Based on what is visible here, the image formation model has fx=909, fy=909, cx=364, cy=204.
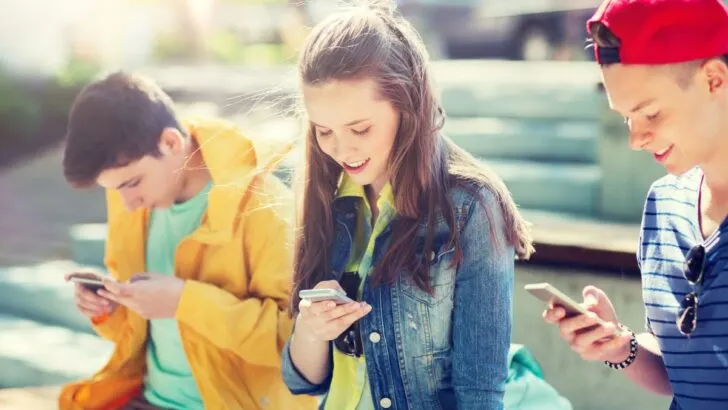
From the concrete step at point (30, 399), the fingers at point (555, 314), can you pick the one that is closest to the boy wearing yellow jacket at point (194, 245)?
the concrete step at point (30, 399)

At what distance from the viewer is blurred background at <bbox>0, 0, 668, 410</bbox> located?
11.2ft

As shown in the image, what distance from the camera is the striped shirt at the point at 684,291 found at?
173cm

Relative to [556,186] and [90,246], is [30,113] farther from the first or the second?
Result: [556,186]

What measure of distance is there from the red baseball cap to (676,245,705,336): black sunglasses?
38 cm

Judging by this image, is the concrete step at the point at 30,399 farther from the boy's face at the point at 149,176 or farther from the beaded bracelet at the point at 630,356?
the beaded bracelet at the point at 630,356

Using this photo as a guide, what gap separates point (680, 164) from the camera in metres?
1.74

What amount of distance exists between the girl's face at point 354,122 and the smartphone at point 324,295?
0.99 feet

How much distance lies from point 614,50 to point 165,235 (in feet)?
5.35

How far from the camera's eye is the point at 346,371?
7.29 ft

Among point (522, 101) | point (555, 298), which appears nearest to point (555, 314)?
point (555, 298)

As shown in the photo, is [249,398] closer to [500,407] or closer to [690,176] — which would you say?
[500,407]

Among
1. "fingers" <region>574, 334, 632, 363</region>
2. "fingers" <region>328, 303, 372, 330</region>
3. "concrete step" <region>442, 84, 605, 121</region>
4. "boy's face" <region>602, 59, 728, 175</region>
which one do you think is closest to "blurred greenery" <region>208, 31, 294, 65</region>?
"concrete step" <region>442, 84, 605, 121</region>

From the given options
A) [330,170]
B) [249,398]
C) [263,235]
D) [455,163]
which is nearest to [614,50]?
[455,163]

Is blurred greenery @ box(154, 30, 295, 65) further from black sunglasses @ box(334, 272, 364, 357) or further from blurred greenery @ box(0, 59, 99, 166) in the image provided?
black sunglasses @ box(334, 272, 364, 357)
